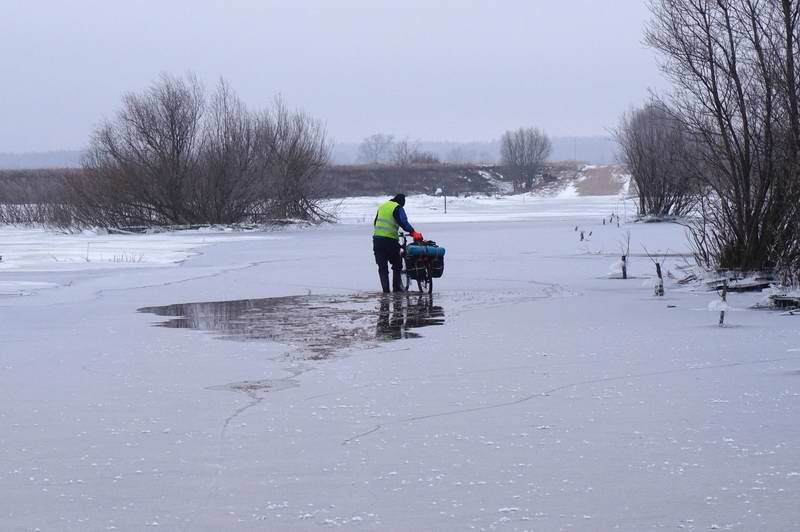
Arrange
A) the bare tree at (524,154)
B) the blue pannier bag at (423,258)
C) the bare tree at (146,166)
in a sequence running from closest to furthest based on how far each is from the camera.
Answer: the blue pannier bag at (423,258) < the bare tree at (146,166) < the bare tree at (524,154)

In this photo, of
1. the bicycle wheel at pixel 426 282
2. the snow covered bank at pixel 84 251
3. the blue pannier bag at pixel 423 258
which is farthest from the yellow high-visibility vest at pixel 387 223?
the snow covered bank at pixel 84 251

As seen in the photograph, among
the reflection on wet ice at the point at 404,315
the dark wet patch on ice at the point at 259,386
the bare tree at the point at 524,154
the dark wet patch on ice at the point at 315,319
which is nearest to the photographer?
the dark wet patch on ice at the point at 259,386

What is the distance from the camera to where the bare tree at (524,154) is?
4825 inches

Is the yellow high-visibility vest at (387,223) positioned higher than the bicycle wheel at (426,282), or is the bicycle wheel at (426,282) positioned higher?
the yellow high-visibility vest at (387,223)

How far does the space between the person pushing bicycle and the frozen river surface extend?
1.09 m

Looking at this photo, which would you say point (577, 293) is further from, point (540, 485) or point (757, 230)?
point (540, 485)

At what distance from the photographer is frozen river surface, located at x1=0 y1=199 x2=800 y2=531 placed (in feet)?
19.1

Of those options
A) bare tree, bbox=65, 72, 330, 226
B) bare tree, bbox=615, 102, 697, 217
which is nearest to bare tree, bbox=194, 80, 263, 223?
bare tree, bbox=65, 72, 330, 226

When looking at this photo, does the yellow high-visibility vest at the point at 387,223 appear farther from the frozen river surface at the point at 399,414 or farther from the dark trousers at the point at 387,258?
the frozen river surface at the point at 399,414

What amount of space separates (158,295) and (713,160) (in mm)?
9150

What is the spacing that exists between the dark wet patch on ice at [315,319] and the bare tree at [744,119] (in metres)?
5.12

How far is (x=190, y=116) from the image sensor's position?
49375 millimetres

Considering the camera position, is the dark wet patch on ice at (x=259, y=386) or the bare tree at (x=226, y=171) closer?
the dark wet patch on ice at (x=259, y=386)

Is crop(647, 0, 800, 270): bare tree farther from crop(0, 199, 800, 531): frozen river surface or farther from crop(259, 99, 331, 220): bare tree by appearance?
crop(259, 99, 331, 220): bare tree
